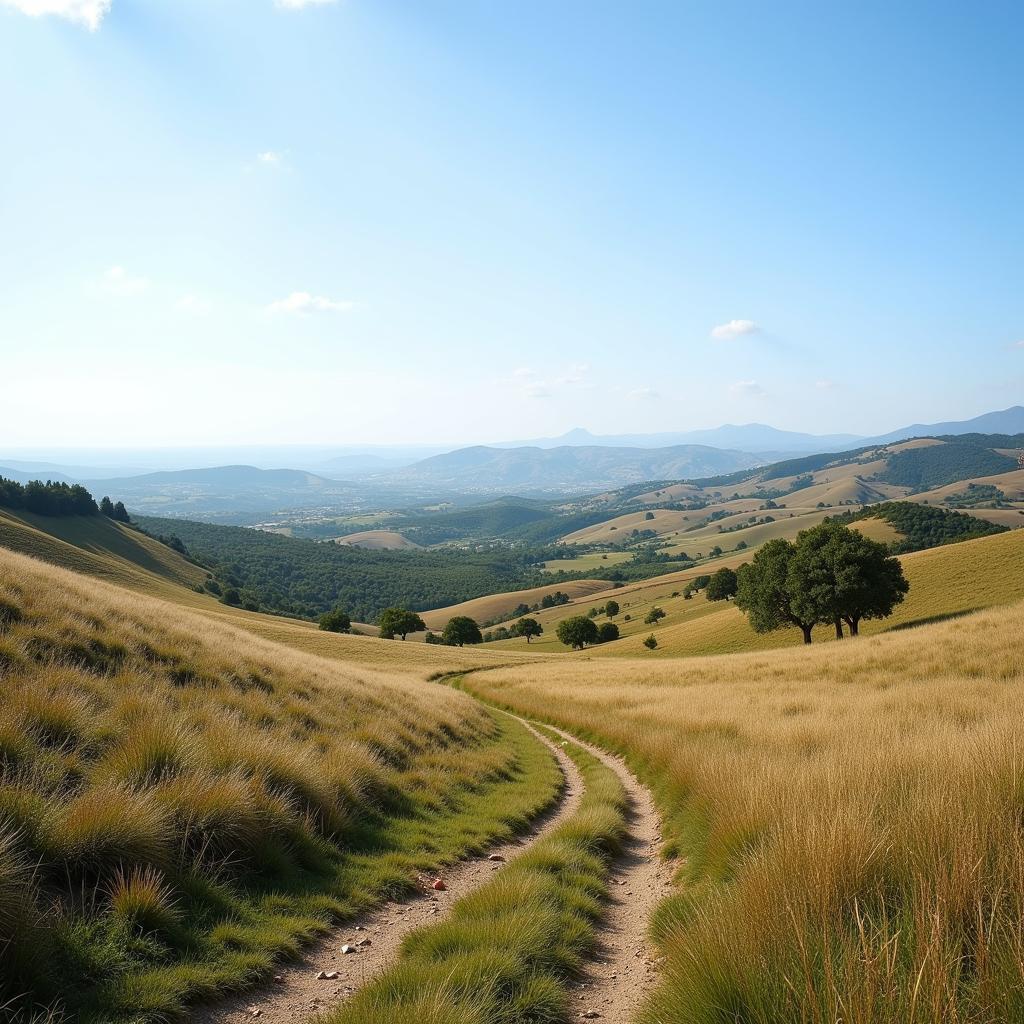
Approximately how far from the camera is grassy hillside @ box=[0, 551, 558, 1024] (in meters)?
4.50

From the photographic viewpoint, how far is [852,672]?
24.2 meters

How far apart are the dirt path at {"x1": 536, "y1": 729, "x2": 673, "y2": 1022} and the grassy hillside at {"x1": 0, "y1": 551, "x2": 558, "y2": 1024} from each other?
224 cm

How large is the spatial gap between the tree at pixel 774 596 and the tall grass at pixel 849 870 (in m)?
35.1

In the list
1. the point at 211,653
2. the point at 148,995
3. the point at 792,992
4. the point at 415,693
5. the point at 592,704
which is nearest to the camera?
the point at 792,992

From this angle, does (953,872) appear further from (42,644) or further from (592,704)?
(592,704)

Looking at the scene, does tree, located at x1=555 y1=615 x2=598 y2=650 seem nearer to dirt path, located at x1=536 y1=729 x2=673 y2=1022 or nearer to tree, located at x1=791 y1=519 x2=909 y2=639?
tree, located at x1=791 y1=519 x2=909 y2=639

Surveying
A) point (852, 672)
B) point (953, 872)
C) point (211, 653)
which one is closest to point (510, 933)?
point (953, 872)

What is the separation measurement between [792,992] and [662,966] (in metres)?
1.51

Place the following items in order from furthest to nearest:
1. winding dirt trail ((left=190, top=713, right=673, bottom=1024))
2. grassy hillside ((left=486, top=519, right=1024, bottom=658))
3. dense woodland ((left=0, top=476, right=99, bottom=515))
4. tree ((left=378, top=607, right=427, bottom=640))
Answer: dense woodland ((left=0, top=476, right=99, bottom=515)) < tree ((left=378, top=607, right=427, bottom=640)) < grassy hillside ((left=486, top=519, right=1024, bottom=658)) < winding dirt trail ((left=190, top=713, right=673, bottom=1024))

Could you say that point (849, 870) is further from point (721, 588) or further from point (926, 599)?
point (721, 588)

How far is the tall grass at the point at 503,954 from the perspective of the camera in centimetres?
399

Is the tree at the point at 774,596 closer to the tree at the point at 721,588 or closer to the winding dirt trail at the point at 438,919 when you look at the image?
the tree at the point at 721,588

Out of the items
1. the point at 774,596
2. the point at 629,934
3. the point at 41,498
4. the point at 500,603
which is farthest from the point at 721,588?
the point at 41,498

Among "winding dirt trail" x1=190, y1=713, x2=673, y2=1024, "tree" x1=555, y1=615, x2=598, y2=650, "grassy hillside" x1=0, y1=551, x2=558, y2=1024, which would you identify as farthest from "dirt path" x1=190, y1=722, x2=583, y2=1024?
"tree" x1=555, y1=615, x2=598, y2=650
